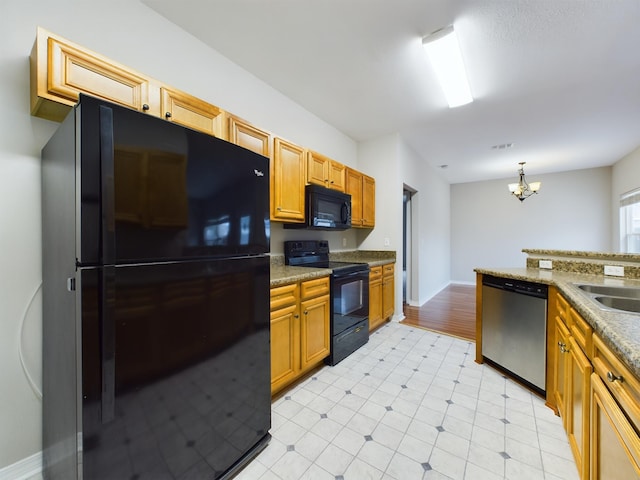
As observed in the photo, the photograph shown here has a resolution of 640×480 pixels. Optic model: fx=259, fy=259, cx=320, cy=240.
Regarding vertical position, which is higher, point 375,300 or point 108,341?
point 108,341

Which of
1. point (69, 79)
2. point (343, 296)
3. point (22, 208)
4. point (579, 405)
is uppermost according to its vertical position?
point (69, 79)

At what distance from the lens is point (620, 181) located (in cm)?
497

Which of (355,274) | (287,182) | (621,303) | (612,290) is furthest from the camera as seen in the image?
(355,274)

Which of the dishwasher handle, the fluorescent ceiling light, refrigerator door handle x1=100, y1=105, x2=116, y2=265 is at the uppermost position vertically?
the fluorescent ceiling light

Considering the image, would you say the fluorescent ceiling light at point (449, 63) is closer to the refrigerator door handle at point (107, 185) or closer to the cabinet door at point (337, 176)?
the cabinet door at point (337, 176)

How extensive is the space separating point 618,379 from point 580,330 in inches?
20.4

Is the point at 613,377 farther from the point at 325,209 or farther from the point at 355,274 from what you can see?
the point at 325,209

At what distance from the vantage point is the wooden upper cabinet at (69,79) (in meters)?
1.15

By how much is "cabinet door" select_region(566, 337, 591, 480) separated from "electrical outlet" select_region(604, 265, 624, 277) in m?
1.15

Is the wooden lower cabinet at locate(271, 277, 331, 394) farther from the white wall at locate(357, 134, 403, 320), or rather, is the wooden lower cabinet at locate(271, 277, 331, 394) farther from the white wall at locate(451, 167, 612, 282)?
the white wall at locate(451, 167, 612, 282)

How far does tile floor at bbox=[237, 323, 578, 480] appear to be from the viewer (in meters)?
1.37

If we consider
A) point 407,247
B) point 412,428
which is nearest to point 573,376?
point 412,428

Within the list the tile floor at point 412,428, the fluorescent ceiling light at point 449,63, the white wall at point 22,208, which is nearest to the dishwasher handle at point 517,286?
the tile floor at point 412,428

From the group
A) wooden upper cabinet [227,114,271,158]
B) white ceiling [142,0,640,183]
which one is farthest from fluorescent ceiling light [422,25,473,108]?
wooden upper cabinet [227,114,271,158]
